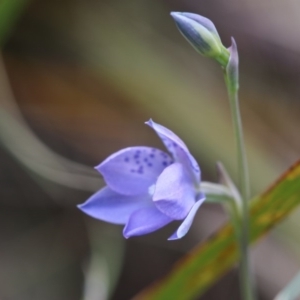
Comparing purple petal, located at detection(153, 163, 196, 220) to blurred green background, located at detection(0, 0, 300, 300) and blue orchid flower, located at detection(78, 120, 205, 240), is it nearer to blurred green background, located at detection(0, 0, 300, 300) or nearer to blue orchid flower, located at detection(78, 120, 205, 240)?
blue orchid flower, located at detection(78, 120, 205, 240)

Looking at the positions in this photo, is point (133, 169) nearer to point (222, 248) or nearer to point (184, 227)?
point (184, 227)

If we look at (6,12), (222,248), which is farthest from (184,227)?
(6,12)

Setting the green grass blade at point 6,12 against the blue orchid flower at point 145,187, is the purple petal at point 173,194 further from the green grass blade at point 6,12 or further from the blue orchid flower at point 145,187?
the green grass blade at point 6,12

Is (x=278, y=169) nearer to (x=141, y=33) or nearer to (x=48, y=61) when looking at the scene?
(x=141, y=33)

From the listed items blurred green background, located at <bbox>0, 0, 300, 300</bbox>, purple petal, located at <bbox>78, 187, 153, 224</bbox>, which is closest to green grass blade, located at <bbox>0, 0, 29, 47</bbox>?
blurred green background, located at <bbox>0, 0, 300, 300</bbox>

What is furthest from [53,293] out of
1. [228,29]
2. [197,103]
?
[228,29]

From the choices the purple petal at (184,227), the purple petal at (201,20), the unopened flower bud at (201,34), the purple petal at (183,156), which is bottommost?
the purple petal at (184,227)

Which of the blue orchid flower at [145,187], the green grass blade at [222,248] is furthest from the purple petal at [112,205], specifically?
the green grass blade at [222,248]
